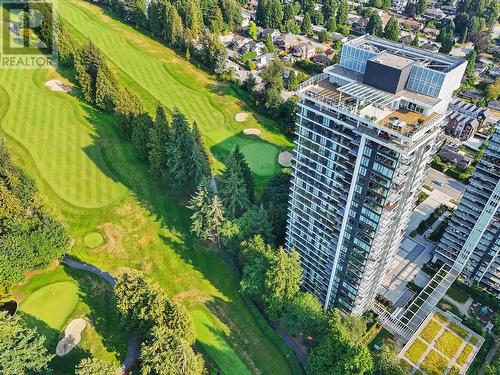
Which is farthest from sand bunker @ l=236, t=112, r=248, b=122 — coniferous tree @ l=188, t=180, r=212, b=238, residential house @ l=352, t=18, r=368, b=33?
residential house @ l=352, t=18, r=368, b=33

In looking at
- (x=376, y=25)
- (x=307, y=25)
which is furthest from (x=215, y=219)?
(x=376, y=25)

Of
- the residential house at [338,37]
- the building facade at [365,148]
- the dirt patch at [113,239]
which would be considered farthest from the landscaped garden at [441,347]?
the residential house at [338,37]

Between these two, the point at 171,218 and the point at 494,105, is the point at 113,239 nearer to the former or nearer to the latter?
the point at 171,218

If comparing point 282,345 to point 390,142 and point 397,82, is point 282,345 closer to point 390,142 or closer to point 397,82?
point 390,142

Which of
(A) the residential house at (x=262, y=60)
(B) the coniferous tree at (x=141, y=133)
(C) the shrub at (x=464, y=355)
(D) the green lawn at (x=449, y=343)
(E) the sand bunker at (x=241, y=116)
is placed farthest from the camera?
(A) the residential house at (x=262, y=60)

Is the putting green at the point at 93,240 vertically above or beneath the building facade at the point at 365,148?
beneath

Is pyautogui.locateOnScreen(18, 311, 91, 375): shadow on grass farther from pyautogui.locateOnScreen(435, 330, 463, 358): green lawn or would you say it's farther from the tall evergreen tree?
the tall evergreen tree

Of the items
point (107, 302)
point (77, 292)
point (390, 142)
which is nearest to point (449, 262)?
point (390, 142)

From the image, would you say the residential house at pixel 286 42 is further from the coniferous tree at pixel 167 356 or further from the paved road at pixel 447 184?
the coniferous tree at pixel 167 356
